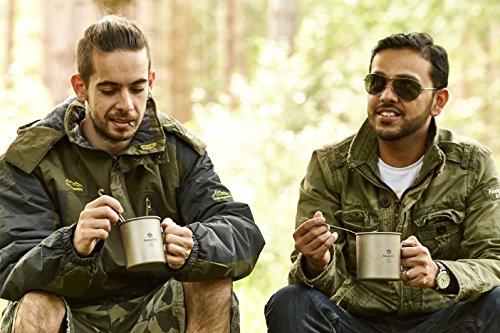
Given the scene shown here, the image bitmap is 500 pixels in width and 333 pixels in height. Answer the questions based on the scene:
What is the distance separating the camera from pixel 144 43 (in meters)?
4.35

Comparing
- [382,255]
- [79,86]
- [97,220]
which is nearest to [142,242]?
[97,220]

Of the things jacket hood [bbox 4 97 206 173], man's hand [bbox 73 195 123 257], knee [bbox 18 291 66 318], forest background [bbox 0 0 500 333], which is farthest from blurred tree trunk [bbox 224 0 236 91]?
man's hand [bbox 73 195 123 257]

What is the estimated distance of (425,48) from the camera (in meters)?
4.67

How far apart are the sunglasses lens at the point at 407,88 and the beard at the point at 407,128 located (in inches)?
3.5

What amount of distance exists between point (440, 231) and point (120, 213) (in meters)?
1.56

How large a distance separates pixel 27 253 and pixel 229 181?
5911 millimetres

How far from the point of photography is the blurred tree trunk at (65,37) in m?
9.52

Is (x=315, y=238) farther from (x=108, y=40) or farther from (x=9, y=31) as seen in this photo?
(x=9, y=31)

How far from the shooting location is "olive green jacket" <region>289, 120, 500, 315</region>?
4.41 m

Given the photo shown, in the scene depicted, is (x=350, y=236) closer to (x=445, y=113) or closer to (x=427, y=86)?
(x=427, y=86)

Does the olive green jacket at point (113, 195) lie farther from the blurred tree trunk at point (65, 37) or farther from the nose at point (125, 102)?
the blurred tree trunk at point (65, 37)

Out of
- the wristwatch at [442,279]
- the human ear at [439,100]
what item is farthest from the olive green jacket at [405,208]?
the wristwatch at [442,279]

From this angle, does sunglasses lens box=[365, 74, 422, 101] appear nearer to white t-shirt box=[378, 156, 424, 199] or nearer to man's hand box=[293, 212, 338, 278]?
white t-shirt box=[378, 156, 424, 199]

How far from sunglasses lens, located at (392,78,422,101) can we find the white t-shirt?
0.32m
